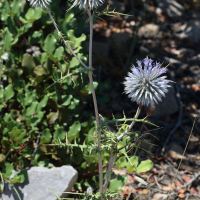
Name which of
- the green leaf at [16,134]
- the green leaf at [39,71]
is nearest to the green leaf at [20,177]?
the green leaf at [16,134]

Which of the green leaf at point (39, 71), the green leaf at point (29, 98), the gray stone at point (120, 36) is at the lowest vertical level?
the green leaf at point (29, 98)

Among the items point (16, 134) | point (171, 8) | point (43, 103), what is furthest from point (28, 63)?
point (171, 8)

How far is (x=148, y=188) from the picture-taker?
8.86 feet

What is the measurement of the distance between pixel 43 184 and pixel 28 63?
124cm

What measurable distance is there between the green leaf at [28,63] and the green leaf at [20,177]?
3.48ft

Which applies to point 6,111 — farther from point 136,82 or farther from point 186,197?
point 186,197

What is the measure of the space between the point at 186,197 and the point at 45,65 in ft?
6.65

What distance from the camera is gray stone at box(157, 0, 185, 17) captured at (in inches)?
225

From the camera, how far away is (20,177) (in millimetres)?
2172

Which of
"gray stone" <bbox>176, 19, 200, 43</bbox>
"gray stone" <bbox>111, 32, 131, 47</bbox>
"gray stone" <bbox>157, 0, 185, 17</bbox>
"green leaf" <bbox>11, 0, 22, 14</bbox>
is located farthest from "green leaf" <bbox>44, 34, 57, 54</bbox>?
"gray stone" <bbox>157, 0, 185, 17</bbox>

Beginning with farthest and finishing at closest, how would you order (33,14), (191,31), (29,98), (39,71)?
(191,31) → (33,14) → (39,71) → (29,98)

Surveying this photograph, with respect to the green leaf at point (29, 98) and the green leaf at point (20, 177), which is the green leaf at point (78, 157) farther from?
the green leaf at point (29, 98)

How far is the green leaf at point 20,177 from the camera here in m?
2.13

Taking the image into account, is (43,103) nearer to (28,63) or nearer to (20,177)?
(28,63)
